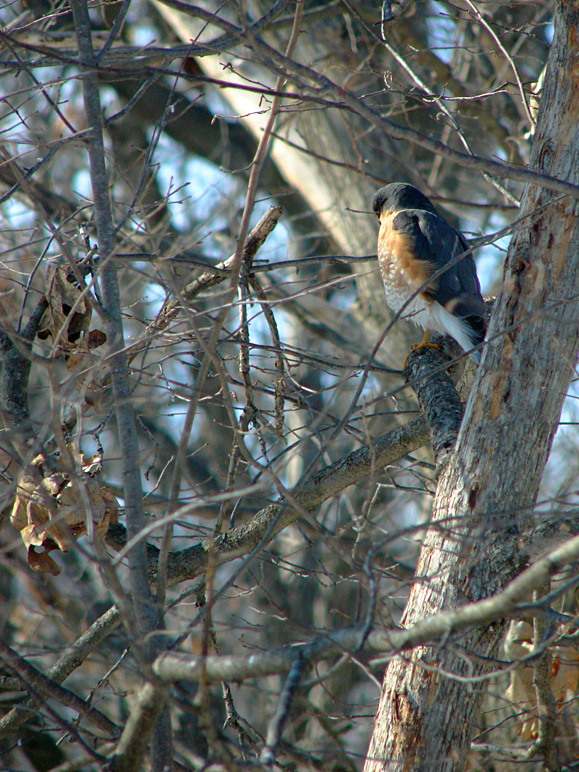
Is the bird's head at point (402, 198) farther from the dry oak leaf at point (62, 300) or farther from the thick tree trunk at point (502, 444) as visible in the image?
the dry oak leaf at point (62, 300)

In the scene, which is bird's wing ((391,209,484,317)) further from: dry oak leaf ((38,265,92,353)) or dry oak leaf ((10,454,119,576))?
dry oak leaf ((10,454,119,576))

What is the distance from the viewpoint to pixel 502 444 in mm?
2336

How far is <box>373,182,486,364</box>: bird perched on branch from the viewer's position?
155 inches

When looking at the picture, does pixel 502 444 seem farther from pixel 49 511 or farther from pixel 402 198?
pixel 402 198

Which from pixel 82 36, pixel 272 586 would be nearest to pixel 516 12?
pixel 82 36

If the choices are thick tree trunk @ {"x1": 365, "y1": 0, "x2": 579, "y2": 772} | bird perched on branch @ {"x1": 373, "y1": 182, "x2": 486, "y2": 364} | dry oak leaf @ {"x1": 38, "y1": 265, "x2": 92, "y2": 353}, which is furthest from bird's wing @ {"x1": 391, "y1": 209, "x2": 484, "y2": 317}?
dry oak leaf @ {"x1": 38, "y1": 265, "x2": 92, "y2": 353}

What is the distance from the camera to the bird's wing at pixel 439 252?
400 cm

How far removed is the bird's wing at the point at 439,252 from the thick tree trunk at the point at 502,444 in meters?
1.39

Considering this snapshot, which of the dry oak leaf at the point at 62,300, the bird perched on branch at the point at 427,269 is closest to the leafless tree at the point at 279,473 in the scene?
the dry oak leaf at the point at 62,300

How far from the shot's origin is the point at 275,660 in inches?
58.9

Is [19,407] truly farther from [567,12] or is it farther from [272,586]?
[272,586]

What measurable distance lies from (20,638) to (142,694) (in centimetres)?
610

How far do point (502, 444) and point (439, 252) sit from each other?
7.33 ft

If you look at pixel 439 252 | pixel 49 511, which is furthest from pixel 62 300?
pixel 439 252
